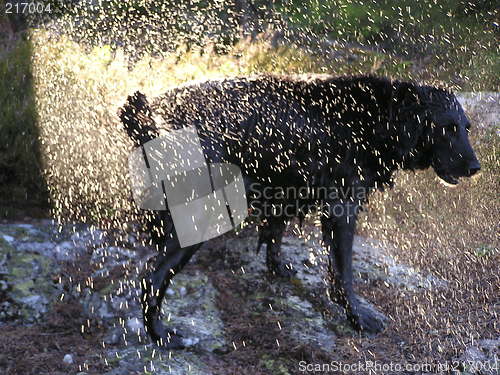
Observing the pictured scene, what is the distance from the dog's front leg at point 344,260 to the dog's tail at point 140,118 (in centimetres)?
151

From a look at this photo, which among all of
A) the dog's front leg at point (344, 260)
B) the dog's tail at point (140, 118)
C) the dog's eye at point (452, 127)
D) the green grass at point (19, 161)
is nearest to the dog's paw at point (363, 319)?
the dog's front leg at point (344, 260)

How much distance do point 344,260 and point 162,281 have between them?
4.68 feet

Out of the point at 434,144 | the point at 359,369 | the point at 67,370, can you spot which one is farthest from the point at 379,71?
the point at 67,370

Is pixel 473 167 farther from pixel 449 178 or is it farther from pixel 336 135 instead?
pixel 336 135

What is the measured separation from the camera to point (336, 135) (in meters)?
4.13

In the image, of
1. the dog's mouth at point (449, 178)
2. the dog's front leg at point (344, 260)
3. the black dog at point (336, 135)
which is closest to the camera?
the black dog at point (336, 135)

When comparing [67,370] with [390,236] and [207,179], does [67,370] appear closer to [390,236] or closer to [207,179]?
[207,179]

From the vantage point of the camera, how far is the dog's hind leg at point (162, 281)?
3621mm

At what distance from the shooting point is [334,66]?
9.80m

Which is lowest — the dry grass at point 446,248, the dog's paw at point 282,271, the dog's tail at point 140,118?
the dry grass at point 446,248

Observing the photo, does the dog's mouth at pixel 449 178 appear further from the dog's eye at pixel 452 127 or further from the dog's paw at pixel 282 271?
the dog's paw at pixel 282 271

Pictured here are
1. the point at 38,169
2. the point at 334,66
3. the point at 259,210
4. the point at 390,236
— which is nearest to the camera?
the point at 259,210

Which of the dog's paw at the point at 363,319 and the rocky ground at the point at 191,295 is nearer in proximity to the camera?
the rocky ground at the point at 191,295

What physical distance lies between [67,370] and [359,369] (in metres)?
1.93
